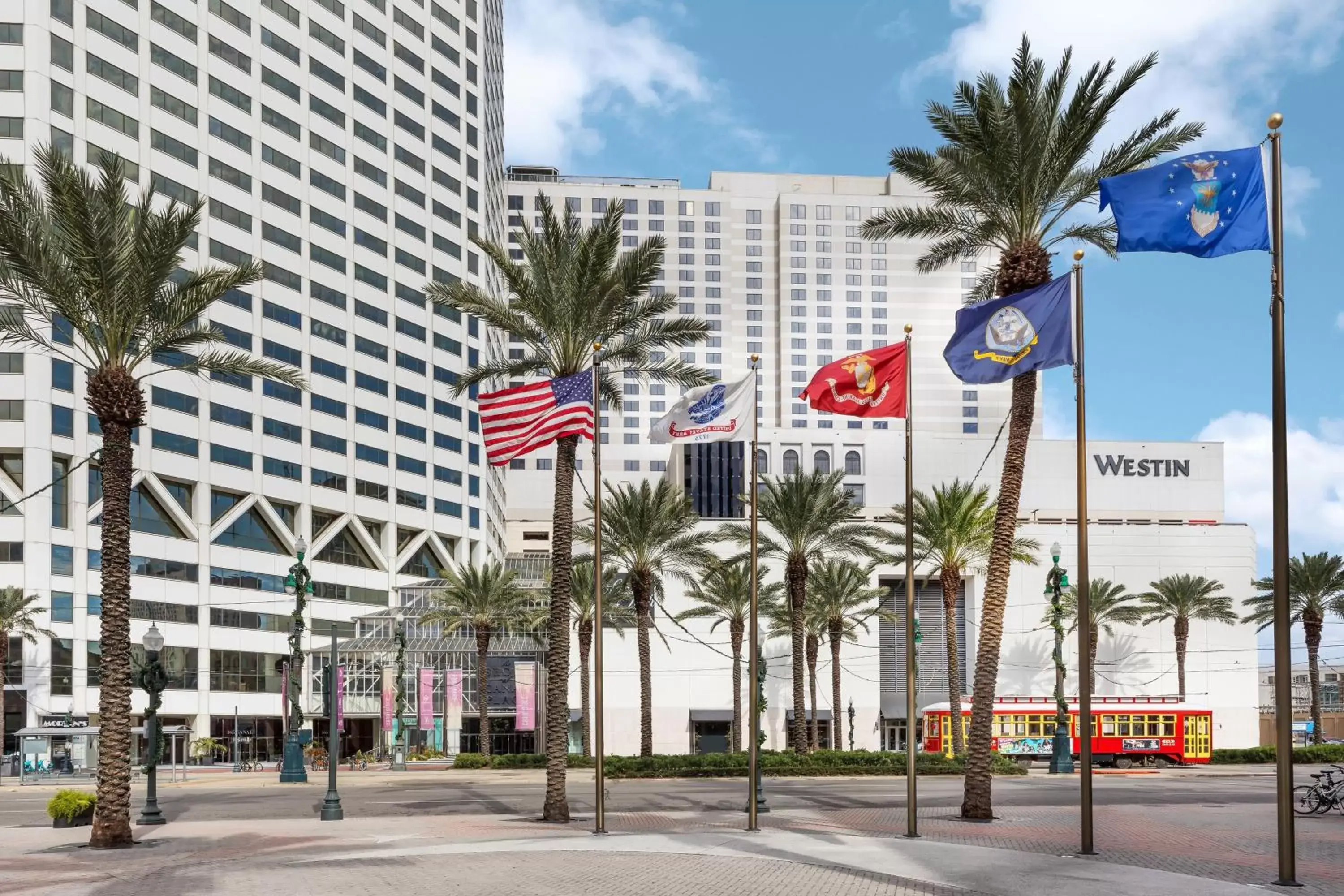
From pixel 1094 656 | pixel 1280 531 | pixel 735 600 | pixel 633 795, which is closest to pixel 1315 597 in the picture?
pixel 1094 656

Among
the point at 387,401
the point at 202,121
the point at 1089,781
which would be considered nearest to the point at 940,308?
the point at 387,401

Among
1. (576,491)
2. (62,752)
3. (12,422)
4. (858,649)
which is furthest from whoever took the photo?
(576,491)

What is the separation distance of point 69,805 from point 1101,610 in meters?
66.0

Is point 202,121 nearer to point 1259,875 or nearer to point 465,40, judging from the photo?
point 465,40

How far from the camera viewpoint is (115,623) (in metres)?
27.6

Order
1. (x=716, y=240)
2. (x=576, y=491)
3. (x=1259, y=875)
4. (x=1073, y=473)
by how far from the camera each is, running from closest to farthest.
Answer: (x=1259, y=875) → (x=1073, y=473) → (x=576, y=491) → (x=716, y=240)

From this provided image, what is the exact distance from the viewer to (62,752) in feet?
203

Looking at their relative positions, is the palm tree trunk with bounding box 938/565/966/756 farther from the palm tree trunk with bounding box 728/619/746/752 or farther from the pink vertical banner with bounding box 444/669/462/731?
the pink vertical banner with bounding box 444/669/462/731

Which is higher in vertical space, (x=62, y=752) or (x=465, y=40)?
(x=465, y=40)

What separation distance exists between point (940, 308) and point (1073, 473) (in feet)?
234

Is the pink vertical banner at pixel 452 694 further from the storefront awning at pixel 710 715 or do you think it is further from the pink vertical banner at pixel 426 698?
the storefront awning at pixel 710 715

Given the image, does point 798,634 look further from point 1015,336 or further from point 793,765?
point 1015,336

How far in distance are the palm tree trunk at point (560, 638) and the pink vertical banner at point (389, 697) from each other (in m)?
51.3

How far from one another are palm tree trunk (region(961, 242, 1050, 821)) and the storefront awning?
182 feet
